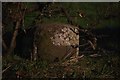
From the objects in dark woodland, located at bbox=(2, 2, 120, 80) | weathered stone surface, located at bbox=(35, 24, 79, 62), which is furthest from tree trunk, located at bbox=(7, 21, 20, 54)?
weathered stone surface, located at bbox=(35, 24, 79, 62)

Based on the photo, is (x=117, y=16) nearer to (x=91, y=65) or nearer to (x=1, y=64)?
(x=91, y=65)

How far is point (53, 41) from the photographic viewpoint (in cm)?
646

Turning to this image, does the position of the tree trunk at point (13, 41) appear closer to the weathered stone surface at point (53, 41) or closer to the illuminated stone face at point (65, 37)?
the weathered stone surface at point (53, 41)

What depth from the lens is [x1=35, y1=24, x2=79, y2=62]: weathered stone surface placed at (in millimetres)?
6426

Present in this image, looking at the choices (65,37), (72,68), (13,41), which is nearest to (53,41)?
(65,37)

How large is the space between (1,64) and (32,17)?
160 centimetres

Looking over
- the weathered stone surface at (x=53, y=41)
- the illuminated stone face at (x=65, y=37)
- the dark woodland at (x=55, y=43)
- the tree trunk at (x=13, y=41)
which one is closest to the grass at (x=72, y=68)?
the dark woodland at (x=55, y=43)

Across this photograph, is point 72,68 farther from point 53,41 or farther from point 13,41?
point 13,41

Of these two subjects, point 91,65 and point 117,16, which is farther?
point 117,16

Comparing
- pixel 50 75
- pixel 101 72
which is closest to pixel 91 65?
pixel 101 72

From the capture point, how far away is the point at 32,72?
18.5 feet

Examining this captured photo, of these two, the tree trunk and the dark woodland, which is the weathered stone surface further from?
the tree trunk

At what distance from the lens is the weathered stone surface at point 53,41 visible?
643cm

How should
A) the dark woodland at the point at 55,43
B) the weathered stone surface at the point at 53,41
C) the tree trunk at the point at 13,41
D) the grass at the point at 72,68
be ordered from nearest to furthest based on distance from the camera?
1. the grass at the point at 72,68
2. the dark woodland at the point at 55,43
3. the weathered stone surface at the point at 53,41
4. the tree trunk at the point at 13,41
